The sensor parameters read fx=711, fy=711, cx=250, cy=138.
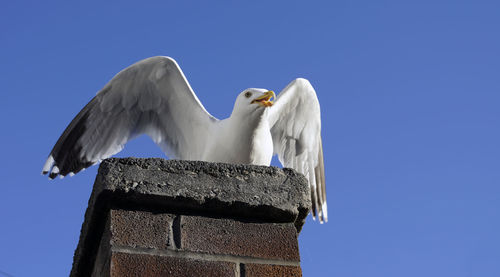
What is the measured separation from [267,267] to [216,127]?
3322mm

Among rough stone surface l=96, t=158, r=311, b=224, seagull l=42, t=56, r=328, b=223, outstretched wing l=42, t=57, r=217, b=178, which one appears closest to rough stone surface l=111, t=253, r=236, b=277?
rough stone surface l=96, t=158, r=311, b=224

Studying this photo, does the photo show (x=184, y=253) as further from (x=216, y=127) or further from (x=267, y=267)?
(x=216, y=127)

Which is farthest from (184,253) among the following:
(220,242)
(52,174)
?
(52,174)

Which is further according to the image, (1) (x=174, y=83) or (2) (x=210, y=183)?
(1) (x=174, y=83)

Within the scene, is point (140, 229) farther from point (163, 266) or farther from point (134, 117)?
point (134, 117)

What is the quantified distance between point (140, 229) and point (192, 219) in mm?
169

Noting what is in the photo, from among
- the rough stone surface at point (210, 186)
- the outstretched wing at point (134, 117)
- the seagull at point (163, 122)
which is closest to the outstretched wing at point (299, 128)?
the seagull at point (163, 122)

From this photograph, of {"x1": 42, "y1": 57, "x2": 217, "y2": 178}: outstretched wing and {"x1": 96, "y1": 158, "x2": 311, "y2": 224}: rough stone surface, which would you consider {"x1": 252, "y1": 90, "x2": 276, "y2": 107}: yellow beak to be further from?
{"x1": 96, "y1": 158, "x2": 311, "y2": 224}: rough stone surface

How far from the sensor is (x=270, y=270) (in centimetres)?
215

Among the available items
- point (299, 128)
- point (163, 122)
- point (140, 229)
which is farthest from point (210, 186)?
point (299, 128)

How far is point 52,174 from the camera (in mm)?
5965

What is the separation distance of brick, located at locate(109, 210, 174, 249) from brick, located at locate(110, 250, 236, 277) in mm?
45

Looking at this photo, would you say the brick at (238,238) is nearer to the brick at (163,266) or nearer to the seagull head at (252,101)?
the brick at (163,266)

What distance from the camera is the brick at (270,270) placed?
2.12m
